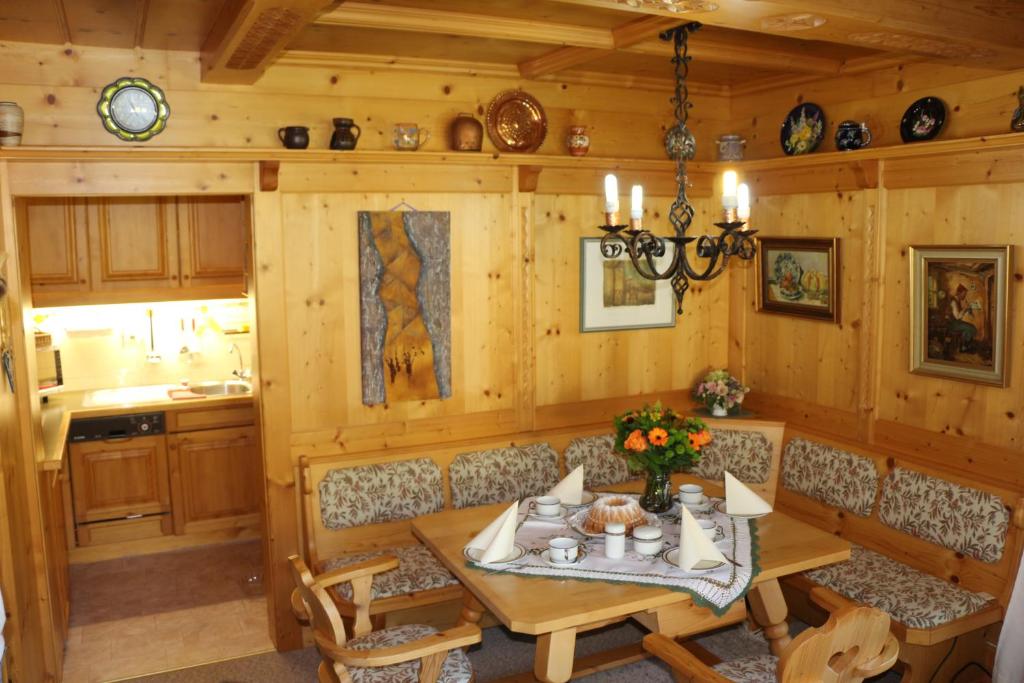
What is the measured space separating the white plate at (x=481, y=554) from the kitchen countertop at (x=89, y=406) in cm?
267

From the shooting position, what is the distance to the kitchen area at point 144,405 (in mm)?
5387

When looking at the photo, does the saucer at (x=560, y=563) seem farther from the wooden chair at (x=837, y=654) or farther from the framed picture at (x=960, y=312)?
the framed picture at (x=960, y=312)

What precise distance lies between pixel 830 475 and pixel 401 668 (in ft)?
8.10

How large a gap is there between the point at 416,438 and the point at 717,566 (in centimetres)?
192

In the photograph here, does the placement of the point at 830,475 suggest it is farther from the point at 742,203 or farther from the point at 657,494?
the point at 742,203

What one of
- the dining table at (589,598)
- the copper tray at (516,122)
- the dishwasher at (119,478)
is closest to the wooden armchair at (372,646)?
the dining table at (589,598)

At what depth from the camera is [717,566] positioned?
10.7 ft

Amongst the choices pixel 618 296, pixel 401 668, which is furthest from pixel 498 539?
pixel 618 296

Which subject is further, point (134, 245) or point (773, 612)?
point (134, 245)

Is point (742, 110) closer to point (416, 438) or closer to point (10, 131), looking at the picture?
point (416, 438)

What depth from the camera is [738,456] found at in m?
4.91

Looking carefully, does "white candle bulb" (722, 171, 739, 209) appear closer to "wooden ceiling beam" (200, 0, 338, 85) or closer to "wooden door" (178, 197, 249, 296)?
"wooden ceiling beam" (200, 0, 338, 85)

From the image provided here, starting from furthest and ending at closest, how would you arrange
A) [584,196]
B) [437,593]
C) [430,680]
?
[584,196] < [437,593] < [430,680]

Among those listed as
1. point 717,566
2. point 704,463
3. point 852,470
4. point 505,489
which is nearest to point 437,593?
point 505,489
